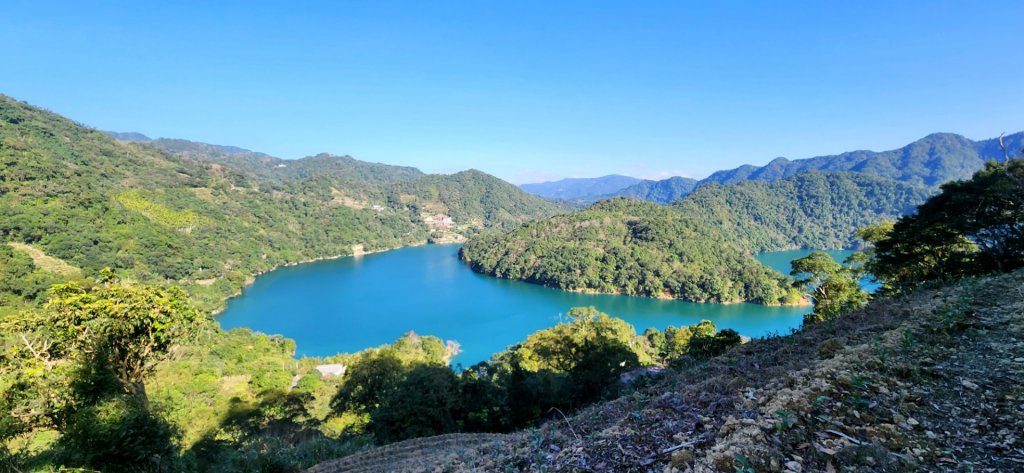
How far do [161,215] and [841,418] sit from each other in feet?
315

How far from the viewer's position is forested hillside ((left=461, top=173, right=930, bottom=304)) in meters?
65.4

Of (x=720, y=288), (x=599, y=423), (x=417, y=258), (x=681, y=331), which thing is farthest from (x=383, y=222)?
(x=599, y=423)

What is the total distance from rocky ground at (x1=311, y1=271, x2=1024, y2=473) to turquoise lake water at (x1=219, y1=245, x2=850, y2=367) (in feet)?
128

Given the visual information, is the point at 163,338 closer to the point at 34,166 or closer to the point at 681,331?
the point at 681,331

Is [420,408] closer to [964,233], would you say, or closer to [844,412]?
[844,412]

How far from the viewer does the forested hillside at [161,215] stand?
48531 millimetres

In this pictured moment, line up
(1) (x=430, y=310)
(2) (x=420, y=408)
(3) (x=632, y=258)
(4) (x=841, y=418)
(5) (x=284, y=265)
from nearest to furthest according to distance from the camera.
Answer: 1. (4) (x=841, y=418)
2. (2) (x=420, y=408)
3. (1) (x=430, y=310)
4. (3) (x=632, y=258)
5. (5) (x=284, y=265)

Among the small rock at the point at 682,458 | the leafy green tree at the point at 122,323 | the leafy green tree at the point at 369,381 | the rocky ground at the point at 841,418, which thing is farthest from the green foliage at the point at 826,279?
the leafy green tree at the point at 122,323

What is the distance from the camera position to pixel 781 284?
61.1 meters

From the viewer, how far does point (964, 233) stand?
1247 cm

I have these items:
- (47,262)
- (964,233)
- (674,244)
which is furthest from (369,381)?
(674,244)

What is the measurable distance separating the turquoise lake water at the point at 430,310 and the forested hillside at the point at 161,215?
905cm

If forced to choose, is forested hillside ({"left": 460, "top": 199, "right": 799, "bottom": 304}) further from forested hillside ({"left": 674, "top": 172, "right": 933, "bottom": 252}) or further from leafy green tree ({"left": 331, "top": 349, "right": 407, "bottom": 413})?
leafy green tree ({"left": 331, "top": 349, "right": 407, "bottom": 413})

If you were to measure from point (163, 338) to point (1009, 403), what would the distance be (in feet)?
45.0
